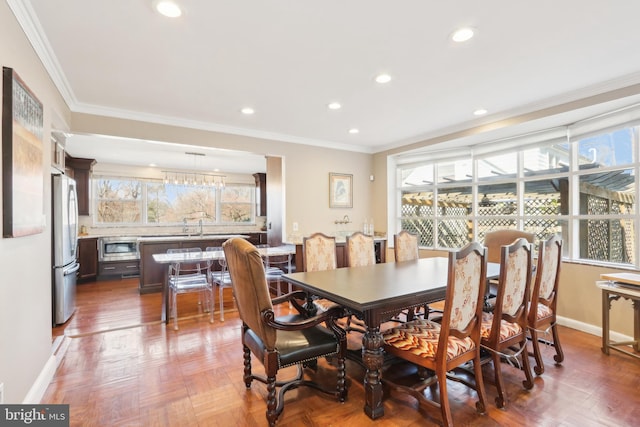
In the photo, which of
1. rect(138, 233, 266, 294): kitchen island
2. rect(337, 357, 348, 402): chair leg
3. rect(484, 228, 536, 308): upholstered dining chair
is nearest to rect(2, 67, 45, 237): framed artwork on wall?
rect(337, 357, 348, 402): chair leg

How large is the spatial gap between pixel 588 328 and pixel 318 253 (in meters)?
3.01

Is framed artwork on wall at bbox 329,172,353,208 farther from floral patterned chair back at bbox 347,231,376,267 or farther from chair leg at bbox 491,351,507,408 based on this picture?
chair leg at bbox 491,351,507,408

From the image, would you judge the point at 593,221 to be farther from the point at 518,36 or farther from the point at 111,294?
the point at 111,294

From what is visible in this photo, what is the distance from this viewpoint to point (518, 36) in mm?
2143

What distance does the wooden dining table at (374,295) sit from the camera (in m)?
1.89

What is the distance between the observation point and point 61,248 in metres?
3.48

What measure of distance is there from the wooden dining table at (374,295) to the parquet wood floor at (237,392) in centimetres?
25

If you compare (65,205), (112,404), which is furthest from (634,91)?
(65,205)

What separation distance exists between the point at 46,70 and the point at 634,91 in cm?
502

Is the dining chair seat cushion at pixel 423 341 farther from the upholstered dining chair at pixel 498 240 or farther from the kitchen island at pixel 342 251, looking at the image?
the kitchen island at pixel 342 251

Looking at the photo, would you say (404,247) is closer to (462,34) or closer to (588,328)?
(588,328)

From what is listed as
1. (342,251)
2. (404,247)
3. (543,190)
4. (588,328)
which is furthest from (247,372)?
(543,190)

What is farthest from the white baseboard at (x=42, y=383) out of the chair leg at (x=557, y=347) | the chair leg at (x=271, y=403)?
the chair leg at (x=557, y=347)

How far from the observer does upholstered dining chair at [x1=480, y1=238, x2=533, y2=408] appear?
6.61 feet
